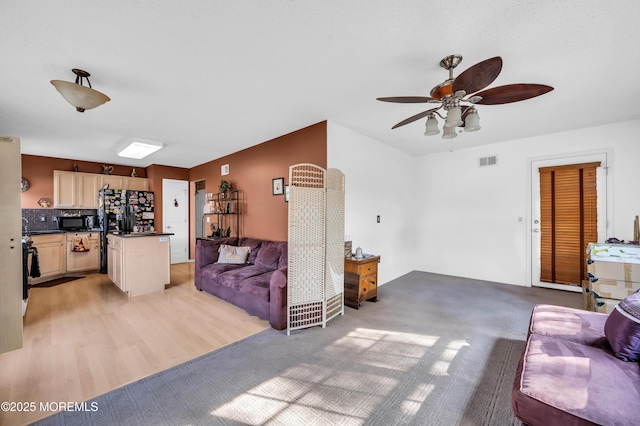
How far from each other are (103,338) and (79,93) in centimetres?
228

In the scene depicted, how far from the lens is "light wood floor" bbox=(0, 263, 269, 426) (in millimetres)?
1903

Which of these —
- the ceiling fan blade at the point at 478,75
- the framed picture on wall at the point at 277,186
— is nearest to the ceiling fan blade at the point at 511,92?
the ceiling fan blade at the point at 478,75

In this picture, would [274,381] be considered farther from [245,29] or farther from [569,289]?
[569,289]

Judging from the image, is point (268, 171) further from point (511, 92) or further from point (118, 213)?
point (118, 213)

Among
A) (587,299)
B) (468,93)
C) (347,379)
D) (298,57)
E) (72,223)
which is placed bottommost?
(347,379)

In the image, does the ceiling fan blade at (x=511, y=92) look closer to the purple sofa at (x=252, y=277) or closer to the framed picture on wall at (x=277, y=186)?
the purple sofa at (x=252, y=277)

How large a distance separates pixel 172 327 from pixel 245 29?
116 inches

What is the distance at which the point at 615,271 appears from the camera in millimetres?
2760

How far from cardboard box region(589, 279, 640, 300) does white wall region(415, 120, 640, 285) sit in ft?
4.87

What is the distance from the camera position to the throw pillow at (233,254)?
4070 mm

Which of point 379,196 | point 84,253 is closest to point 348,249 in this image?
point 379,196

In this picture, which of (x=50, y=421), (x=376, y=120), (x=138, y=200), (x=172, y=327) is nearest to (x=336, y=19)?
(x=376, y=120)

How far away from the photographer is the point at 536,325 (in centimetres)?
195

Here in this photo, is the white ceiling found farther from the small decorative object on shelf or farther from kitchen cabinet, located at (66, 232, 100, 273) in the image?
kitchen cabinet, located at (66, 232, 100, 273)
